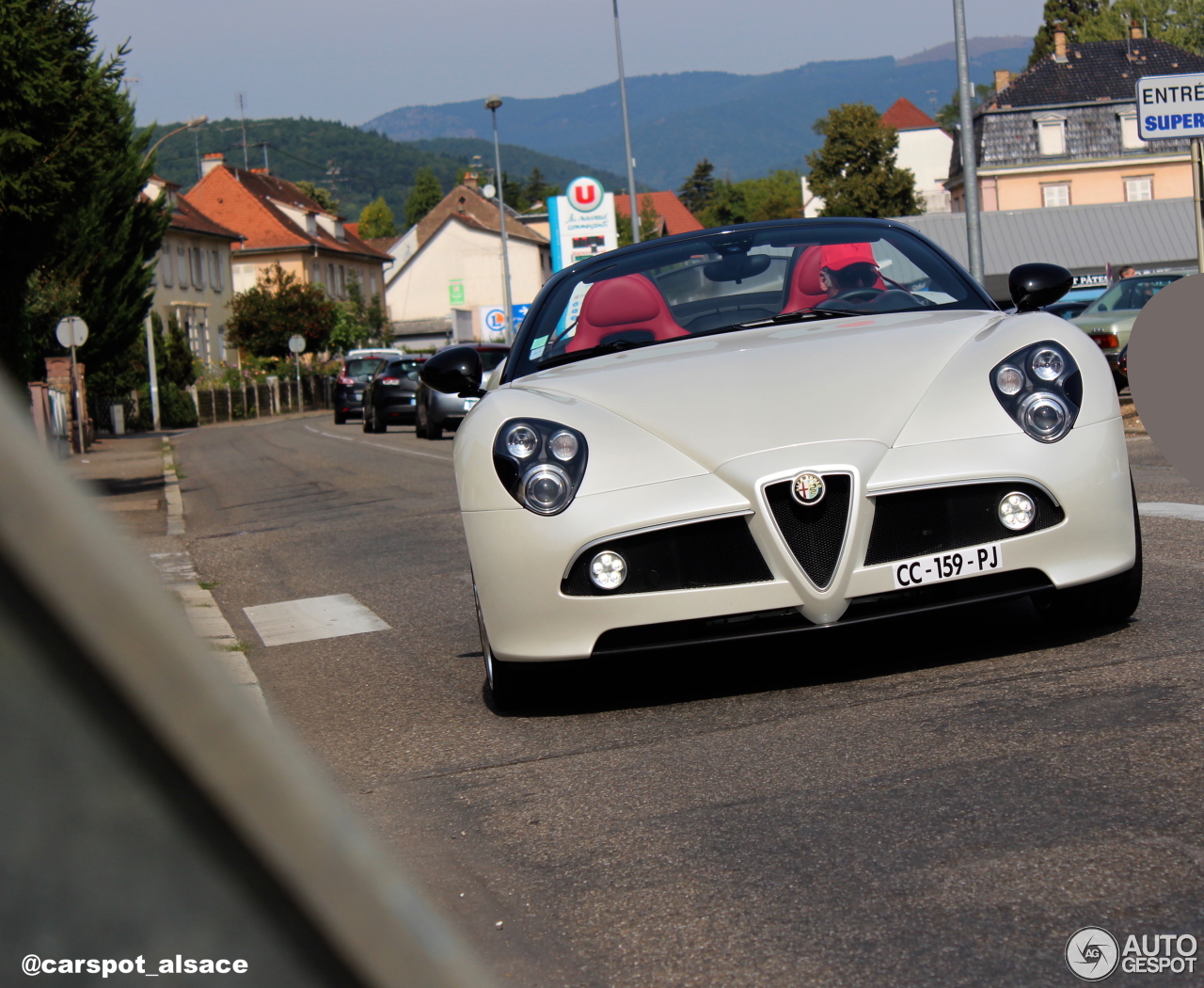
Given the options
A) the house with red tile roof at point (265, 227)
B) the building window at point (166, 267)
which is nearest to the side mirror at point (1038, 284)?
the building window at point (166, 267)

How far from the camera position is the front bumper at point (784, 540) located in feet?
14.0

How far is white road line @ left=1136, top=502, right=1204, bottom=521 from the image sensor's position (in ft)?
26.2

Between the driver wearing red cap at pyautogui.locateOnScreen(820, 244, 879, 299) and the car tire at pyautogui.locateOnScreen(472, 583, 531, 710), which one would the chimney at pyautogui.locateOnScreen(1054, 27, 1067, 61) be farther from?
the car tire at pyautogui.locateOnScreen(472, 583, 531, 710)

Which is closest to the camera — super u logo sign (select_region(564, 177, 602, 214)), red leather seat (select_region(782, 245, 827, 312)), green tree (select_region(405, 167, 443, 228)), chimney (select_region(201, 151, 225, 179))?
red leather seat (select_region(782, 245, 827, 312))

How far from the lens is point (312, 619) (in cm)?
767

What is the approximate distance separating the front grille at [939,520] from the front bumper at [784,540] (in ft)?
0.11

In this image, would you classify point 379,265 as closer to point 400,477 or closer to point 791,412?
point 400,477

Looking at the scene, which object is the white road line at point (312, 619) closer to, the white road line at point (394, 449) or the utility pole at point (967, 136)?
the white road line at point (394, 449)

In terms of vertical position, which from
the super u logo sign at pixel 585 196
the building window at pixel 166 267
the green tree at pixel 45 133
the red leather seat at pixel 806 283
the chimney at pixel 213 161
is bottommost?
the red leather seat at pixel 806 283

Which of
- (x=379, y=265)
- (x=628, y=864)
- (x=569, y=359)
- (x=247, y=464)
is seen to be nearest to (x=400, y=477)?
(x=247, y=464)

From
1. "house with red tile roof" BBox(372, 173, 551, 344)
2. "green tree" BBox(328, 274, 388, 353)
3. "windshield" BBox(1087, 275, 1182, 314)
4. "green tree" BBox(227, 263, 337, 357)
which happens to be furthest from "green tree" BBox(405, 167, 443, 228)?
"windshield" BBox(1087, 275, 1182, 314)

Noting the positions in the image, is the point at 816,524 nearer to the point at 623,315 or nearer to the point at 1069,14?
the point at 623,315

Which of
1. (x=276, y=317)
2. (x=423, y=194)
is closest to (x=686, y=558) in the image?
(x=276, y=317)

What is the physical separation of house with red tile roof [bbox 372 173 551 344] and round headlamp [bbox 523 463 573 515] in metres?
102
